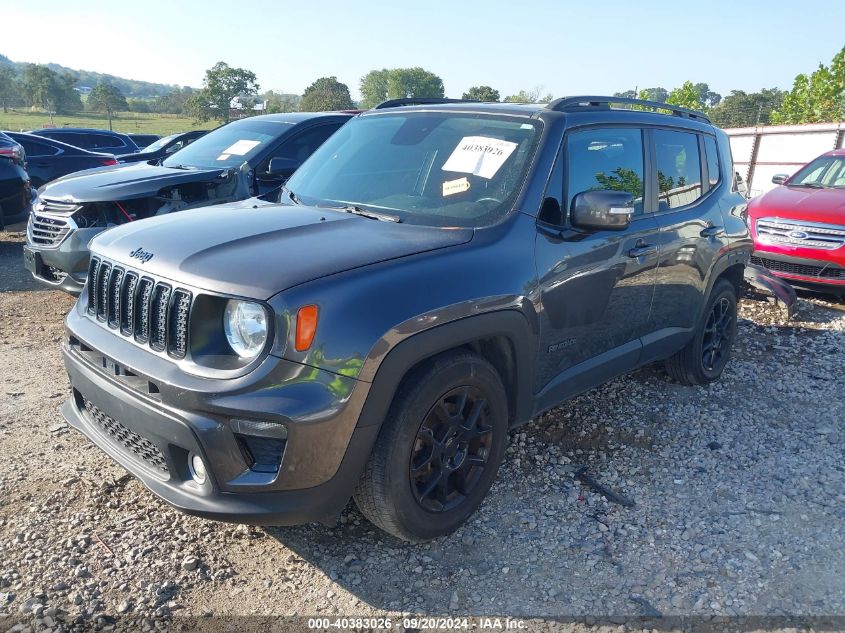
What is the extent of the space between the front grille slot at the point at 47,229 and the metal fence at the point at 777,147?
57.3 ft

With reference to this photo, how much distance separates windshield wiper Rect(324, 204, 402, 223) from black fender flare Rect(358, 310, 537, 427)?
724 millimetres

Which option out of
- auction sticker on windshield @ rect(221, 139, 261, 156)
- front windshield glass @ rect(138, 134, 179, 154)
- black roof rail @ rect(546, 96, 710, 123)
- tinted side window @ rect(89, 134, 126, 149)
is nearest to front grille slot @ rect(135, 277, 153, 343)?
black roof rail @ rect(546, 96, 710, 123)

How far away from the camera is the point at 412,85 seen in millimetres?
116062

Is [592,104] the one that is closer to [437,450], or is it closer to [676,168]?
[676,168]

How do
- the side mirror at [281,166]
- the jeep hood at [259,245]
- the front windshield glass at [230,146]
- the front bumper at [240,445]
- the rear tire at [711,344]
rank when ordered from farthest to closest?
1. the front windshield glass at [230,146]
2. the side mirror at [281,166]
3. the rear tire at [711,344]
4. the jeep hood at [259,245]
5. the front bumper at [240,445]

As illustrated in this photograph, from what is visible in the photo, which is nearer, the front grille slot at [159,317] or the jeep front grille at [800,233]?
the front grille slot at [159,317]

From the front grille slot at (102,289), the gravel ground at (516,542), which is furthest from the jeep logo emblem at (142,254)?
the gravel ground at (516,542)

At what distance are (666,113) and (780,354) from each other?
2656 millimetres

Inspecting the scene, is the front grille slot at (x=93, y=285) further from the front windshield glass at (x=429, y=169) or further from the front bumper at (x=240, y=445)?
the front windshield glass at (x=429, y=169)

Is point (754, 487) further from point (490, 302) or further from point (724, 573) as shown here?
point (490, 302)

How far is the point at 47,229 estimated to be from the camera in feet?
18.9

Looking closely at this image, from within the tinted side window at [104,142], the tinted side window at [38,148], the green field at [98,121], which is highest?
the green field at [98,121]

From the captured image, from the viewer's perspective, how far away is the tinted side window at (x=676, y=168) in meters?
4.05

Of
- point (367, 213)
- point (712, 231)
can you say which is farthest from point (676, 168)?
point (367, 213)
